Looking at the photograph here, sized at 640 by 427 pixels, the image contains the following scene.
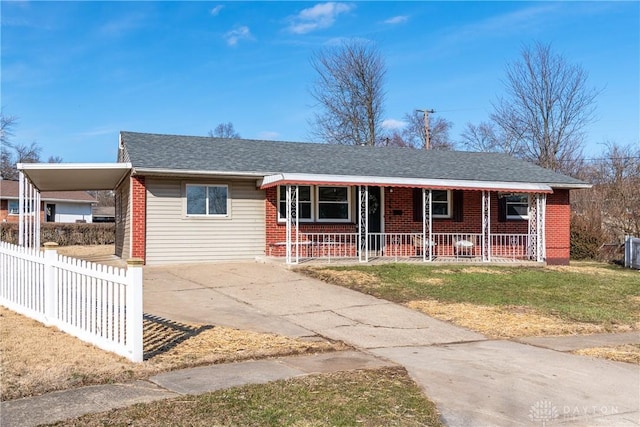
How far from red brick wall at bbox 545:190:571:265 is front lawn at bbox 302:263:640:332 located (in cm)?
267

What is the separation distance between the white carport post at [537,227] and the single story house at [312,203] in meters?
0.04

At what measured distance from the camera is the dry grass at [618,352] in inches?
278

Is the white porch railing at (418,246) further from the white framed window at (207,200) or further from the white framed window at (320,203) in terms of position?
the white framed window at (207,200)

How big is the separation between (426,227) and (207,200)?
7.11m

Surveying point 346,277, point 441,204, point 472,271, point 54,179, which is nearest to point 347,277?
point 346,277

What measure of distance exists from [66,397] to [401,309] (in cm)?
644

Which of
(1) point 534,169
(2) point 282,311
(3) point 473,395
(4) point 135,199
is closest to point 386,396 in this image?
(3) point 473,395

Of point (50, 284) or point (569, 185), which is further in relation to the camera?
point (569, 185)

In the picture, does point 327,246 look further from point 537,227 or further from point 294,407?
point 294,407

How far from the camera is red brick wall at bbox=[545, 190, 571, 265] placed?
766 inches

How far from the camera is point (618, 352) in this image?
737cm

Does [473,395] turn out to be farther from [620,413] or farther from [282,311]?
[282,311]

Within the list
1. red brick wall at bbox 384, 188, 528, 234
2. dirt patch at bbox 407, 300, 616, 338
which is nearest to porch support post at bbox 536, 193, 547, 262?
red brick wall at bbox 384, 188, 528, 234

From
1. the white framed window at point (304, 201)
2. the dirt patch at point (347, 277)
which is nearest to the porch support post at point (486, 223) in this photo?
the dirt patch at point (347, 277)
